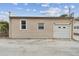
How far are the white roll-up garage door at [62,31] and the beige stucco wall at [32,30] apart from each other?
0.14 m

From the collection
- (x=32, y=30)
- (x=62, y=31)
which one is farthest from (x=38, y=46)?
(x=62, y=31)

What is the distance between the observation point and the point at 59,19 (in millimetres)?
6695

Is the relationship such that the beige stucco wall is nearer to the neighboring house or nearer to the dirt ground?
the neighboring house

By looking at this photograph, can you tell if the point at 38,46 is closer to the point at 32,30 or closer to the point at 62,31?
the point at 32,30

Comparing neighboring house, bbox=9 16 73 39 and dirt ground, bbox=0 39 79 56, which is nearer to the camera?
dirt ground, bbox=0 39 79 56

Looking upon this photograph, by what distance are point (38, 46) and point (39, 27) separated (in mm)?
703

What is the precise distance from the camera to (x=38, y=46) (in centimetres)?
679

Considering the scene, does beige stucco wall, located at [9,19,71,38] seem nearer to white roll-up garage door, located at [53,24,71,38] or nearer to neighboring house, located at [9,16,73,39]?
neighboring house, located at [9,16,73,39]

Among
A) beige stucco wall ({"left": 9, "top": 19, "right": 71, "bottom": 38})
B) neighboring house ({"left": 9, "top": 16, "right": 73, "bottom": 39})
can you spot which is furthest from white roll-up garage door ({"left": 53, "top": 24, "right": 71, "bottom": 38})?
beige stucco wall ({"left": 9, "top": 19, "right": 71, "bottom": 38})

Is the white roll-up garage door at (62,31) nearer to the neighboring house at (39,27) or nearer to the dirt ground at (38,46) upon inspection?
the neighboring house at (39,27)

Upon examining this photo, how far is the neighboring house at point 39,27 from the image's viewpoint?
268 inches

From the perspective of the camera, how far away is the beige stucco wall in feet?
22.4

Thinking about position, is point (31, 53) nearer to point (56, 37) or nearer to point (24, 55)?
point (24, 55)

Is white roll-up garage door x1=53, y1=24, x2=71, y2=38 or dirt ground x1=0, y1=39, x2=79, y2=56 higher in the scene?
white roll-up garage door x1=53, y1=24, x2=71, y2=38
